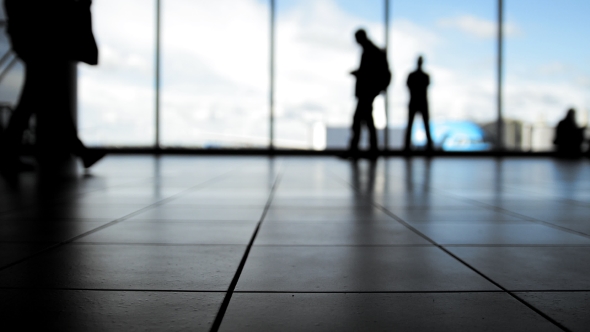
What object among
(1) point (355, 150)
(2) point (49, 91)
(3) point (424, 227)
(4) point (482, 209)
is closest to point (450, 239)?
(3) point (424, 227)

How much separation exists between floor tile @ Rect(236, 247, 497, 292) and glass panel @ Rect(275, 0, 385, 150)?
8.66 meters

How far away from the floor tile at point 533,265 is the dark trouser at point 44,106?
11.9 feet

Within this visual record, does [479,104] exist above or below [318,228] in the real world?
above

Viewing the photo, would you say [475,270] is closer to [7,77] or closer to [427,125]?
[427,125]

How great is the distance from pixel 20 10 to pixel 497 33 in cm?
A: 856

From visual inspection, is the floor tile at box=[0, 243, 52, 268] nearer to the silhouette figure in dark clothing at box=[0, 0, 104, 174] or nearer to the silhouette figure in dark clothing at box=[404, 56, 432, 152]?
the silhouette figure in dark clothing at box=[0, 0, 104, 174]

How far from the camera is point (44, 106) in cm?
423

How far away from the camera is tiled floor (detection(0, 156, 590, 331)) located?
3.04ft

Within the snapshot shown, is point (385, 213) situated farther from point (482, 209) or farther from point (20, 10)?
point (20, 10)

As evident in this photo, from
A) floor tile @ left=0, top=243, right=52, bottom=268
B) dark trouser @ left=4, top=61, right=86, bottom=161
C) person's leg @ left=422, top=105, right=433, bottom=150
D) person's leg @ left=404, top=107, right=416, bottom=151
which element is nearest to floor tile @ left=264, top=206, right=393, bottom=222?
floor tile @ left=0, top=243, right=52, bottom=268

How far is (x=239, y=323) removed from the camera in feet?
2.93

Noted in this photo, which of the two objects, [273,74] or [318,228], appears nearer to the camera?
[318,228]

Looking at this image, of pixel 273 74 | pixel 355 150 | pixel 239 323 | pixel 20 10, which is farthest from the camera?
pixel 273 74

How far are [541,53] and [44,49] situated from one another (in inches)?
350
